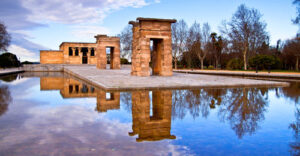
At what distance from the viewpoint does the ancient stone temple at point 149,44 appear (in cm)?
1621

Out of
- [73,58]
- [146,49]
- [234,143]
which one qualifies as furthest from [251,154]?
[73,58]

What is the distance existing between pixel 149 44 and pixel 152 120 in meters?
12.1

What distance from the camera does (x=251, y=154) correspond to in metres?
3.08

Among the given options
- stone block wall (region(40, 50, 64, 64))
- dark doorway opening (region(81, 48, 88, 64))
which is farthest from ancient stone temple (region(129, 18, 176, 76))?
stone block wall (region(40, 50, 64, 64))

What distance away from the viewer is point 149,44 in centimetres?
1644

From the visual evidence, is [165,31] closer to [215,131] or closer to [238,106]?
[238,106]

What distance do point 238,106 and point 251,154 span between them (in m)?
3.39

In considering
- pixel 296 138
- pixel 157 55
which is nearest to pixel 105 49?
pixel 157 55

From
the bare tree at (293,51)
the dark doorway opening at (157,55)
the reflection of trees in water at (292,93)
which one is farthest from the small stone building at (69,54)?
the reflection of trees in water at (292,93)

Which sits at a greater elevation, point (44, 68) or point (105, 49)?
point (105, 49)

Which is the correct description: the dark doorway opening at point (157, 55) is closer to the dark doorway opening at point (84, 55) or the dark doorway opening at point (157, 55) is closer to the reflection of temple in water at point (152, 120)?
the reflection of temple in water at point (152, 120)

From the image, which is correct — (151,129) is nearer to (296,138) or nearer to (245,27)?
(296,138)

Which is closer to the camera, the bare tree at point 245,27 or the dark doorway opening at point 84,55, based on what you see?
the bare tree at point 245,27

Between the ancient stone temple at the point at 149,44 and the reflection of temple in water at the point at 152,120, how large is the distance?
962 centimetres
